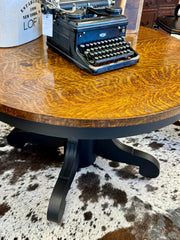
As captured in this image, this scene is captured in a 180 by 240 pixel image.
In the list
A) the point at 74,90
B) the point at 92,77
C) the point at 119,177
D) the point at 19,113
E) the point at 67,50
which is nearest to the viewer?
the point at 19,113

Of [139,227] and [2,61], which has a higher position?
[2,61]

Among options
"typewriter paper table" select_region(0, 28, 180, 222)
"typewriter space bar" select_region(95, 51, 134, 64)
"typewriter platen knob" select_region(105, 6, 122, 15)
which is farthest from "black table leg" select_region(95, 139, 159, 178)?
"typewriter platen knob" select_region(105, 6, 122, 15)

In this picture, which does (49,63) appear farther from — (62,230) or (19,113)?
(62,230)

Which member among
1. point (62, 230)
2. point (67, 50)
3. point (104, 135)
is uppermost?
point (67, 50)

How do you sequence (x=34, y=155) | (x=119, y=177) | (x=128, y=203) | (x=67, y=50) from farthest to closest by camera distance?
(x=34, y=155)
(x=119, y=177)
(x=128, y=203)
(x=67, y=50)

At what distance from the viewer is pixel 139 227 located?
1.20m

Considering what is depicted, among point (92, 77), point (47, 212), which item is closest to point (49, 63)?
point (92, 77)

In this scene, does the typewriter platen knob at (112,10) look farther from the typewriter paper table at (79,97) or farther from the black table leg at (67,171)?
the black table leg at (67,171)

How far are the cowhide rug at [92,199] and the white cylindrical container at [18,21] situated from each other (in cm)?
67

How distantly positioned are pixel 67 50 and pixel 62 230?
0.76 m

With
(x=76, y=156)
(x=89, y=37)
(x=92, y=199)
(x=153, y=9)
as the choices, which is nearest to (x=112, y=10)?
(x=89, y=37)

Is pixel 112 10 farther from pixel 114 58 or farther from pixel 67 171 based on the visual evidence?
pixel 67 171

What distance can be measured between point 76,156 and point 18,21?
67 cm

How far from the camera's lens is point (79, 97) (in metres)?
0.87
